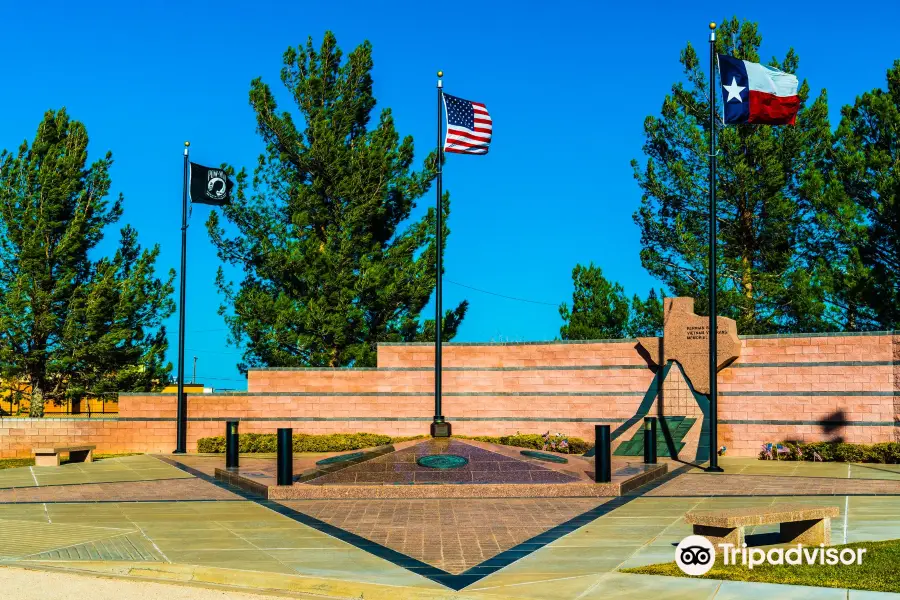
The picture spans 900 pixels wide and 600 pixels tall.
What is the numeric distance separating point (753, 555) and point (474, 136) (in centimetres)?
1603

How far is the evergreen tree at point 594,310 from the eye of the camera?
121ft

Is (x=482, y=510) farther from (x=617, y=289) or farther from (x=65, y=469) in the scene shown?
(x=617, y=289)

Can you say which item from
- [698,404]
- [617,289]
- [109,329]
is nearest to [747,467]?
[698,404]

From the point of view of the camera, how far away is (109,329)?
111ft

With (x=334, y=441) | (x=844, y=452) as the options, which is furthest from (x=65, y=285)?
(x=844, y=452)

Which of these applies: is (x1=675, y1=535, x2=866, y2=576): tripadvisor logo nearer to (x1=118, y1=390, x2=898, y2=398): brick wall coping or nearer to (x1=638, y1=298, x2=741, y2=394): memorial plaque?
(x1=118, y1=390, x2=898, y2=398): brick wall coping

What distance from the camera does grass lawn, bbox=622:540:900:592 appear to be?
9.45 m

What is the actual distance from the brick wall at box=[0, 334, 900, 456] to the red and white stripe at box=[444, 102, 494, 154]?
20.8 ft

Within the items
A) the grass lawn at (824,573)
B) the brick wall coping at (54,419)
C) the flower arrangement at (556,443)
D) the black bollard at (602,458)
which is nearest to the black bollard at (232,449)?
the flower arrangement at (556,443)

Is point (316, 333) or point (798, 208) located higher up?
point (798, 208)

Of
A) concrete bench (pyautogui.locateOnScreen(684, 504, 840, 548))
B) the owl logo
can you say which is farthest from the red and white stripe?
concrete bench (pyautogui.locateOnScreen(684, 504, 840, 548))

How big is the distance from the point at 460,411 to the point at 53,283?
1521 cm

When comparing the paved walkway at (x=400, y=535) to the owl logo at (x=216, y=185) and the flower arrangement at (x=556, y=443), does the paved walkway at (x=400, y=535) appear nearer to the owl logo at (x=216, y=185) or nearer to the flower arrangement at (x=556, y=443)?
the flower arrangement at (x=556, y=443)

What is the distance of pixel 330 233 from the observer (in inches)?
1350
